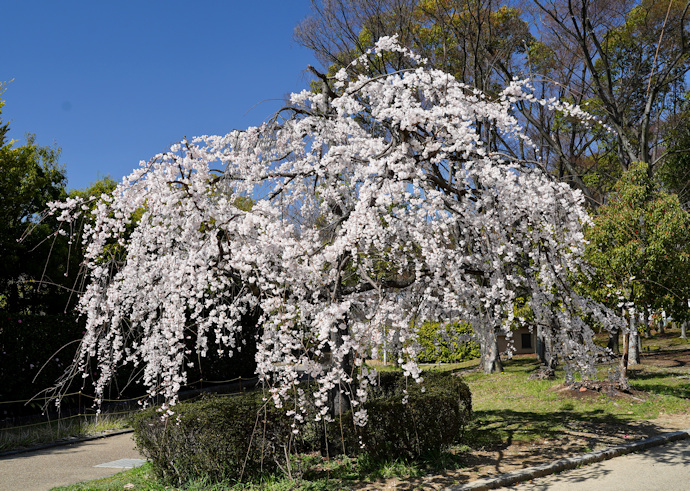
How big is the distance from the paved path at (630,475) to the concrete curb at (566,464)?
8cm

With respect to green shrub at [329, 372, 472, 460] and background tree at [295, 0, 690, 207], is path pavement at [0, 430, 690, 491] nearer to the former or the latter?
green shrub at [329, 372, 472, 460]

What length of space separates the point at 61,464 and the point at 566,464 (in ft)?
25.0

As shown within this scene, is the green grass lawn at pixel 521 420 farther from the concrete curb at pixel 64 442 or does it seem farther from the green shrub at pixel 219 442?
the concrete curb at pixel 64 442

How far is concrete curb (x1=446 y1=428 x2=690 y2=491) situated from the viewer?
5902 millimetres

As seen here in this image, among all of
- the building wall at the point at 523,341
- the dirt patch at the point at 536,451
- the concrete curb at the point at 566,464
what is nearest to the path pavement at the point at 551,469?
the concrete curb at the point at 566,464

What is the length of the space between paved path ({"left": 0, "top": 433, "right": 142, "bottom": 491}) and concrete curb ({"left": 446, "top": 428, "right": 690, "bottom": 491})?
4825 millimetres

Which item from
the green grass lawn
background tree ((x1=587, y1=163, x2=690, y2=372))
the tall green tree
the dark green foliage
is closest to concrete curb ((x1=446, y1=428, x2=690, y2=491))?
the green grass lawn

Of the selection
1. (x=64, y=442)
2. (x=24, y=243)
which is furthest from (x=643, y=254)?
(x=24, y=243)

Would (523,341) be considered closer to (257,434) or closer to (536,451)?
(536,451)

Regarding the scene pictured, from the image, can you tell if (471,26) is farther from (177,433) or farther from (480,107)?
(177,433)

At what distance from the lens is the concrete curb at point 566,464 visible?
232 inches

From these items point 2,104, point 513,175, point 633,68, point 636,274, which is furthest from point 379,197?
point 633,68

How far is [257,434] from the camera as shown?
6152 millimetres

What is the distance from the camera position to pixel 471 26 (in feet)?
50.6
